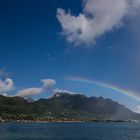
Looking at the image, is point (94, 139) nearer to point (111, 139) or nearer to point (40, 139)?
point (111, 139)

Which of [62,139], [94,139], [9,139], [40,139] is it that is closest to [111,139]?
[94,139]

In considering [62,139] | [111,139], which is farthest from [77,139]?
[111,139]

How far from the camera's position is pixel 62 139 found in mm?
161125

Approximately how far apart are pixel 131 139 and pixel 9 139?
60.2 m

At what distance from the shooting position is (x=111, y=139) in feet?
541

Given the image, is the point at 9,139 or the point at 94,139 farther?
the point at 94,139

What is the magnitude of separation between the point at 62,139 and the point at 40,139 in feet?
36.1

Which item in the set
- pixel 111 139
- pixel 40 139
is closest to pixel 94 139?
pixel 111 139

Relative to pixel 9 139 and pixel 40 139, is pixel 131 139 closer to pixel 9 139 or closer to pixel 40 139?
pixel 40 139

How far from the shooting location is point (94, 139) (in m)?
164

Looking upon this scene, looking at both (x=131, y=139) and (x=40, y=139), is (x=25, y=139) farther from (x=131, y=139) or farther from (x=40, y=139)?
(x=131, y=139)

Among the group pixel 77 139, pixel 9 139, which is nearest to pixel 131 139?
pixel 77 139

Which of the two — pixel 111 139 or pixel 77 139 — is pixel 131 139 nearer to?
pixel 111 139

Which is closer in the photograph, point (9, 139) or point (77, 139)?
point (9, 139)
